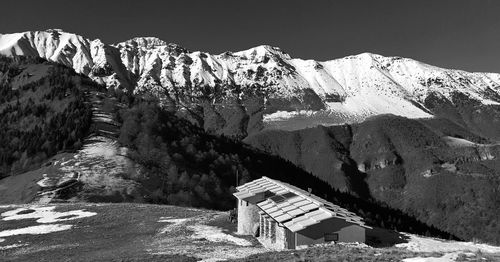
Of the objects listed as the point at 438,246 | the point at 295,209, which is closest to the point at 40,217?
the point at 295,209

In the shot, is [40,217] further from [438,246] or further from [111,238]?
[438,246]

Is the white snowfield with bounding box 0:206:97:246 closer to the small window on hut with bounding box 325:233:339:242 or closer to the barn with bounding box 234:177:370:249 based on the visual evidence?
the barn with bounding box 234:177:370:249

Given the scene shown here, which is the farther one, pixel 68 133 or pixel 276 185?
pixel 68 133

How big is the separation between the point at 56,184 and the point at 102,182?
1160 cm

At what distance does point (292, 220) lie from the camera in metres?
48.7

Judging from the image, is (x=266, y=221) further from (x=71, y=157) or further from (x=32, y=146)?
(x=32, y=146)

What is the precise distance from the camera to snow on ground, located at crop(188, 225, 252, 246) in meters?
53.7

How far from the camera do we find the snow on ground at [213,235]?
53.7m

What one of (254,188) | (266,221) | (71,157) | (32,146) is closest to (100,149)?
(71,157)

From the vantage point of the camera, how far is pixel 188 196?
149 meters

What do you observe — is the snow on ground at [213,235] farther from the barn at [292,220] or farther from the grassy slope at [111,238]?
the barn at [292,220]

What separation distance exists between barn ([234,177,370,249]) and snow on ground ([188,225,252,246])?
2413 millimetres

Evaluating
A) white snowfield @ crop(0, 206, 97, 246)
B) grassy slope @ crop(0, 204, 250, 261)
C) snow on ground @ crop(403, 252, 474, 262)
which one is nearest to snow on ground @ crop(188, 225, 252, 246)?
grassy slope @ crop(0, 204, 250, 261)

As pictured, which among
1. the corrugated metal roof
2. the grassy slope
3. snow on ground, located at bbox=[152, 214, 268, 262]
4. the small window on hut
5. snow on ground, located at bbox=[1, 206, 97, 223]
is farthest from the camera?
snow on ground, located at bbox=[1, 206, 97, 223]
